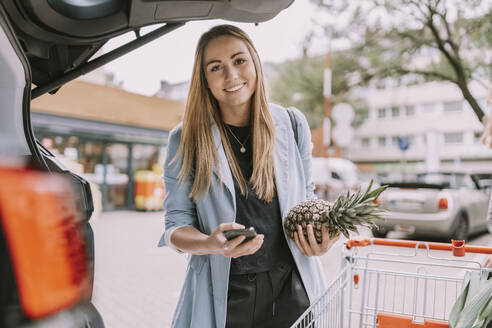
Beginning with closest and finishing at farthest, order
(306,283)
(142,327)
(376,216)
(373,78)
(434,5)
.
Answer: (376,216) < (306,283) < (142,327) < (434,5) < (373,78)

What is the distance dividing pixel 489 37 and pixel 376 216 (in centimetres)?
1125

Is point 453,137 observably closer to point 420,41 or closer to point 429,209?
point 420,41

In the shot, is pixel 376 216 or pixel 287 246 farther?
pixel 287 246

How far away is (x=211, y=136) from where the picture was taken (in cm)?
172

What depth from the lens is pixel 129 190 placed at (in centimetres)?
1463

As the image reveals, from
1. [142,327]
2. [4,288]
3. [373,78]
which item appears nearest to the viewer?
[4,288]

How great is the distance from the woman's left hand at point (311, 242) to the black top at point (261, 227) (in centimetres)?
11

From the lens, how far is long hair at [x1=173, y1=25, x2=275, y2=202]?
1675 mm

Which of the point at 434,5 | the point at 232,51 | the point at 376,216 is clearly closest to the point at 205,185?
the point at 232,51

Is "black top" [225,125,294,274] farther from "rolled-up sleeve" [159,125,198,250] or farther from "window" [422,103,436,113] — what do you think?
"window" [422,103,436,113]

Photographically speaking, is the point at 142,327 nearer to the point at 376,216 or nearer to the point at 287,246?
the point at 287,246

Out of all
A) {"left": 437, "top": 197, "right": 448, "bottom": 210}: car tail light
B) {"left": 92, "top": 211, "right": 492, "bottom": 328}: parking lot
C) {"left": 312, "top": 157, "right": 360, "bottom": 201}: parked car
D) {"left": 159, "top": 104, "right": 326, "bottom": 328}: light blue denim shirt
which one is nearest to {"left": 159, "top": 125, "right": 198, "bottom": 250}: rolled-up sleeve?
{"left": 159, "top": 104, "right": 326, "bottom": 328}: light blue denim shirt

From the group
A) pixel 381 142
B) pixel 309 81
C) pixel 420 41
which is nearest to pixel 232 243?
pixel 420 41

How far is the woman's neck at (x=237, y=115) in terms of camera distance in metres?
1.82
